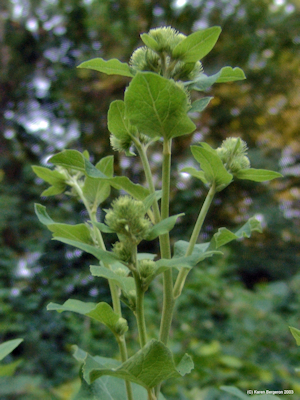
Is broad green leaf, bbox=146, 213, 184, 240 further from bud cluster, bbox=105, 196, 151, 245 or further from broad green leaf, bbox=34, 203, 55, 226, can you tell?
broad green leaf, bbox=34, 203, 55, 226

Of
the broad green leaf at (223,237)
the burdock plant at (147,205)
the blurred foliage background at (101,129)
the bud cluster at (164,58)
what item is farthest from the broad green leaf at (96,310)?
the blurred foliage background at (101,129)

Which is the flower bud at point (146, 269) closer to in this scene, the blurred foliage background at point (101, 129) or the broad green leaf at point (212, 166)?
the broad green leaf at point (212, 166)

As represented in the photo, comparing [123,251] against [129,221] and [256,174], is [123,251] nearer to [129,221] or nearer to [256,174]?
[129,221]

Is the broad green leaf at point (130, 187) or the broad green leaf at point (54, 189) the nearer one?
the broad green leaf at point (130, 187)

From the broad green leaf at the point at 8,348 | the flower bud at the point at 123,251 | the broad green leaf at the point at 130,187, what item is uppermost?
the broad green leaf at the point at 130,187

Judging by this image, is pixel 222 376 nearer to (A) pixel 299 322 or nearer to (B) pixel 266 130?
(A) pixel 299 322

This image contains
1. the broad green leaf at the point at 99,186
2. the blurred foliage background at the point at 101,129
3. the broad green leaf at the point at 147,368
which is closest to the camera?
the broad green leaf at the point at 147,368

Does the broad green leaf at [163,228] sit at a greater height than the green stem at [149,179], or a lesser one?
lesser
